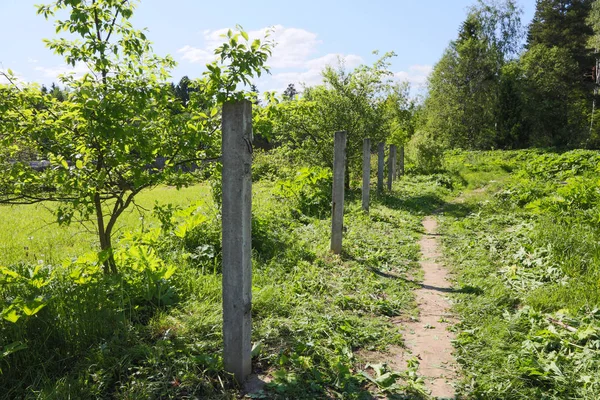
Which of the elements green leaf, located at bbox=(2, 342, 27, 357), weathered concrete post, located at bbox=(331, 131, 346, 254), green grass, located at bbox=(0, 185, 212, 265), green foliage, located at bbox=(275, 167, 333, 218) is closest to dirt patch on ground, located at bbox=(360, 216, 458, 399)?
weathered concrete post, located at bbox=(331, 131, 346, 254)

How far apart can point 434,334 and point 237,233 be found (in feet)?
8.41

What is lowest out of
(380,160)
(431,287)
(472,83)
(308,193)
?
(431,287)

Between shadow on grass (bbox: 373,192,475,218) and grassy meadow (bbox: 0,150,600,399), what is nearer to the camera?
grassy meadow (bbox: 0,150,600,399)

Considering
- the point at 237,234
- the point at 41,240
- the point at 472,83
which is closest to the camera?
the point at 237,234

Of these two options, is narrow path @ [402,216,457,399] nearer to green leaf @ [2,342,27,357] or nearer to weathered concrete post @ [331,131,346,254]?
weathered concrete post @ [331,131,346,254]

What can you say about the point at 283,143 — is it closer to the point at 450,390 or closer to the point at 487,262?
the point at 487,262

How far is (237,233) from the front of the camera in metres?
3.12

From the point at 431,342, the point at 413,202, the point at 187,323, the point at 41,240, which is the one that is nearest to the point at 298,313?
the point at 187,323

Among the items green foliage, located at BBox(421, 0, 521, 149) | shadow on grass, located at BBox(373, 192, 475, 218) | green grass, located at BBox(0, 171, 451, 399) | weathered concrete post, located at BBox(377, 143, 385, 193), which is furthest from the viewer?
green foliage, located at BBox(421, 0, 521, 149)

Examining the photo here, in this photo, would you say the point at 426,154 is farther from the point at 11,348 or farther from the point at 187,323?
the point at 11,348

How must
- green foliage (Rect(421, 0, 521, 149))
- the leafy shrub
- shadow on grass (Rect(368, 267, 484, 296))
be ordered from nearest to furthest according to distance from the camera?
shadow on grass (Rect(368, 267, 484, 296)) < the leafy shrub < green foliage (Rect(421, 0, 521, 149))

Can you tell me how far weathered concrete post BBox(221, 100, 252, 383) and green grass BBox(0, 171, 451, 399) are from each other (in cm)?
25

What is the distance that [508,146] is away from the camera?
38.8 m

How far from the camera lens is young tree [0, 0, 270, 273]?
3.68 metres
